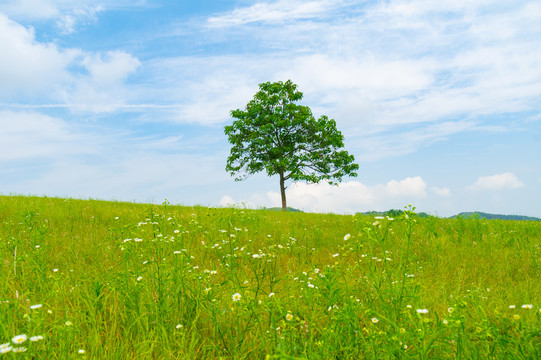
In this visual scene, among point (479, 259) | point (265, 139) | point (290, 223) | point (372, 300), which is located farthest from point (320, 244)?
point (265, 139)

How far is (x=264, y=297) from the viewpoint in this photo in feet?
14.1

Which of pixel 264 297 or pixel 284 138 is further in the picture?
pixel 284 138

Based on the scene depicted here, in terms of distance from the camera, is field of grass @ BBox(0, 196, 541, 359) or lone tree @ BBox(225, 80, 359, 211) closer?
field of grass @ BBox(0, 196, 541, 359)

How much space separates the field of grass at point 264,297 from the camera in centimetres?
283

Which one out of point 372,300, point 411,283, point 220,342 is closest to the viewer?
point 220,342

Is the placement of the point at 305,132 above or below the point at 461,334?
above

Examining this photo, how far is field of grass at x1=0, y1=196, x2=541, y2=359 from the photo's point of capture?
2828mm

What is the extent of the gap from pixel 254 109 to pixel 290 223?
21.1 meters

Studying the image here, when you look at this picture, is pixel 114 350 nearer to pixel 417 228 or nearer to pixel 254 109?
pixel 417 228

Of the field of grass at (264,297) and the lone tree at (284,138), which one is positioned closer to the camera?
the field of grass at (264,297)

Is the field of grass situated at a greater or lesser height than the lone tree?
lesser

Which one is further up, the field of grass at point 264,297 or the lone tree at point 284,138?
the lone tree at point 284,138

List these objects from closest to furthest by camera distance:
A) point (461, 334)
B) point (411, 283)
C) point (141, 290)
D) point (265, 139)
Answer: point (461, 334) → point (141, 290) → point (411, 283) → point (265, 139)

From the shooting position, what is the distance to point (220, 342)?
3.30 metres
